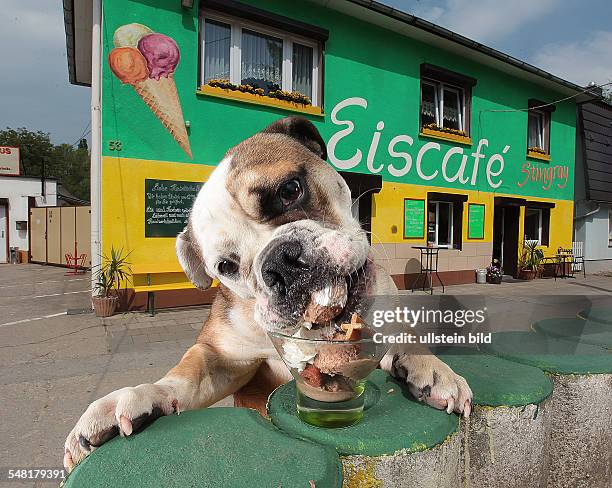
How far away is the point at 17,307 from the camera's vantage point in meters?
7.46

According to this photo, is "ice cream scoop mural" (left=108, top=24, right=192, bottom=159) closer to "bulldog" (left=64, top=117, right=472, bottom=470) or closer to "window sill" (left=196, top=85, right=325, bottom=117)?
"window sill" (left=196, top=85, right=325, bottom=117)

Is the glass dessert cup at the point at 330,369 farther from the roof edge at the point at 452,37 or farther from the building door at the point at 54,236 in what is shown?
the building door at the point at 54,236

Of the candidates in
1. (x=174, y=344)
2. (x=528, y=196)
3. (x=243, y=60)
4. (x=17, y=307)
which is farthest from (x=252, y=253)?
(x=528, y=196)

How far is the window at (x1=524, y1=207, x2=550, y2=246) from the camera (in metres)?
12.6

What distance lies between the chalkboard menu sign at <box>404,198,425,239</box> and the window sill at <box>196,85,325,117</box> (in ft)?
9.67

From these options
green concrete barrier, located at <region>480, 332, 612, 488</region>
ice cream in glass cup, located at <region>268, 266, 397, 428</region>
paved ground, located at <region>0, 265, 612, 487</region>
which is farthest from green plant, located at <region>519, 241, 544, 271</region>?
ice cream in glass cup, located at <region>268, 266, 397, 428</region>

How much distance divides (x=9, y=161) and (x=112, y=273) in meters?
16.0

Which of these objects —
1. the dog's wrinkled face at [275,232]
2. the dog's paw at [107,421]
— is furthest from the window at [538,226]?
the dog's paw at [107,421]

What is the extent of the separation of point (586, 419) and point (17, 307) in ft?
28.4

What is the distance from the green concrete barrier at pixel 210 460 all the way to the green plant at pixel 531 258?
40.5 ft

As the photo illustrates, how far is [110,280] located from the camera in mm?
6289

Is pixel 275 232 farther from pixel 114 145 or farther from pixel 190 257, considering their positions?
pixel 114 145

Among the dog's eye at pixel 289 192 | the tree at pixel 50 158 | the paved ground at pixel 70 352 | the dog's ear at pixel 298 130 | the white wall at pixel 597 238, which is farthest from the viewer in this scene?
the tree at pixel 50 158

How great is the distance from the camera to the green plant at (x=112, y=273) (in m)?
6.27
